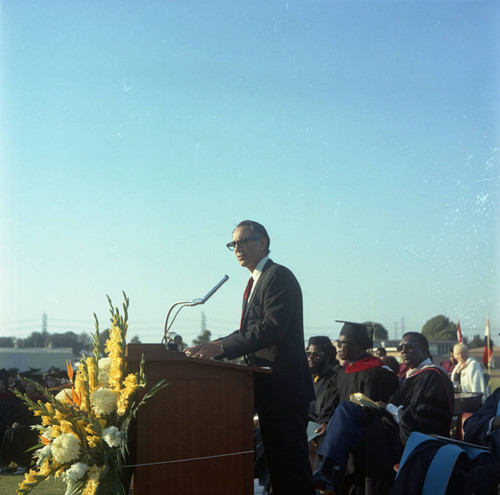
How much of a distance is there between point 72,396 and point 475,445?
2678 millimetres

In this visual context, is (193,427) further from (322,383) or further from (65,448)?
(322,383)

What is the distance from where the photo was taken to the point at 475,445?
15.1 ft

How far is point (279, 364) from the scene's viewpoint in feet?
13.3

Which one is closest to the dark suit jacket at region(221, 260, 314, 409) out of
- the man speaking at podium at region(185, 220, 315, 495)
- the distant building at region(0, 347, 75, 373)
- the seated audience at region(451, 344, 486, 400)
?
the man speaking at podium at region(185, 220, 315, 495)

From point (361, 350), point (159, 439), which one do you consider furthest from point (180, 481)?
point (361, 350)

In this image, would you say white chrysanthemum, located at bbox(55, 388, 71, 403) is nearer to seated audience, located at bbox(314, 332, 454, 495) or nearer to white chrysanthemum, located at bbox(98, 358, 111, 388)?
white chrysanthemum, located at bbox(98, 358, 111, 388)

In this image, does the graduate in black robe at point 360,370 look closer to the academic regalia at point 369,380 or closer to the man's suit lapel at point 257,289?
the academic regalia at point 369,380

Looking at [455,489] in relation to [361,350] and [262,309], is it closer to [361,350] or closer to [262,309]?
[262,309]

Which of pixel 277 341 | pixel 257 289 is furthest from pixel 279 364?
pixel 257 289

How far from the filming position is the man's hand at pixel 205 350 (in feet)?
12.0

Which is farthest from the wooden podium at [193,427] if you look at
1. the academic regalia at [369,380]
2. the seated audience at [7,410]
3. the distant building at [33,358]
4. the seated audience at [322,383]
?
the distant building at [33,358]

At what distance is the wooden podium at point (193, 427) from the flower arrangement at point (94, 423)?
0.31ft

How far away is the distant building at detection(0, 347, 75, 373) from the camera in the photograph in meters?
39.8

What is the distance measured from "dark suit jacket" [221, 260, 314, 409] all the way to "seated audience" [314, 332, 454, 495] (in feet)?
5.47
